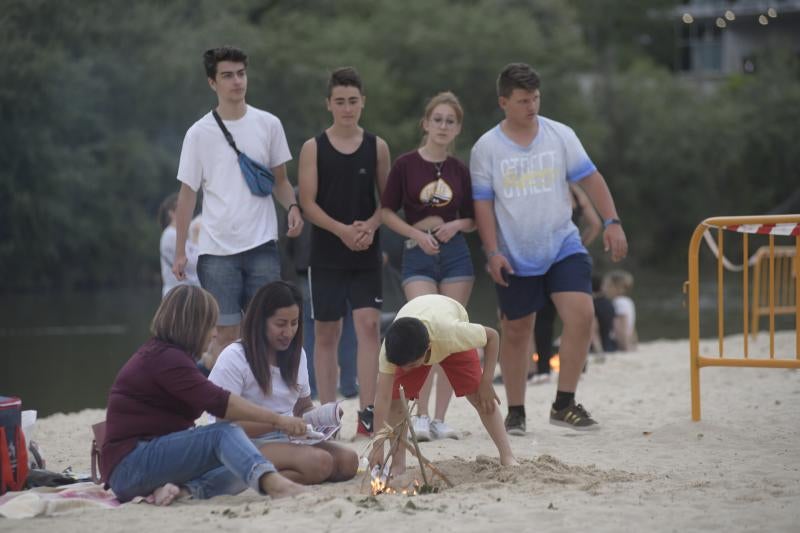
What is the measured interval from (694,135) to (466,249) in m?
34.1

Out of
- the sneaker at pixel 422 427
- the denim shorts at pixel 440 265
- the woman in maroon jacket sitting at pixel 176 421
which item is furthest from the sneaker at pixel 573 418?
the woman in maroon jacket sitting at pixel 176 421

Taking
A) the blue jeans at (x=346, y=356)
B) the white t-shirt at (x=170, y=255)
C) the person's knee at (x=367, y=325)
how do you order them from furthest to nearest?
1. the blue jeans at (x=346, y=356)
2. the white t-shirt at (x=170, y=255)
3. the person's knee at (x=367, y=325)

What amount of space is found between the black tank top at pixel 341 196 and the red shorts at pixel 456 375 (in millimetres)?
1551

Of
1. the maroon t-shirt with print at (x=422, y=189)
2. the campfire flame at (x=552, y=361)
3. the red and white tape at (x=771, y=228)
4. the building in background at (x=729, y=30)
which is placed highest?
the building in background at (x=729, y=30)

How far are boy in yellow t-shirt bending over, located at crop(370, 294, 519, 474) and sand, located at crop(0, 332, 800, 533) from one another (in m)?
0.26

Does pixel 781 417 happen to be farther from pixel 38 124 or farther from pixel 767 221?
pixel 38 124

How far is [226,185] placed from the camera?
673cm

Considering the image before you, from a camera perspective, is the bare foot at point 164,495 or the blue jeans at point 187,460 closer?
the blue jeans at point 187,460

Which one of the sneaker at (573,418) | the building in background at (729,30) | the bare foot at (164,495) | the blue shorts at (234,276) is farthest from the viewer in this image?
the building in background at (729,30)

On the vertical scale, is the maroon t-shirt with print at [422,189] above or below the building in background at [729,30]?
below

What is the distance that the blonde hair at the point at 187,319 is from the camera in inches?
201

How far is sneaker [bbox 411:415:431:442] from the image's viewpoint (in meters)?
6.81

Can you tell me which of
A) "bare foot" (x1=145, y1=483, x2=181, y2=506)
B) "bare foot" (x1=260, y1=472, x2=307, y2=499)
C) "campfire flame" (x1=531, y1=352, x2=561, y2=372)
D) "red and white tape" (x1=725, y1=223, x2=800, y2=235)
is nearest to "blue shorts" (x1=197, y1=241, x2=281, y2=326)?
"bare foot" (x1=145, y1=483, x2=181, y2=506)

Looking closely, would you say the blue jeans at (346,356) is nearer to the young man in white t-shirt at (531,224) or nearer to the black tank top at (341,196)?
the black tank top at (341,196)
